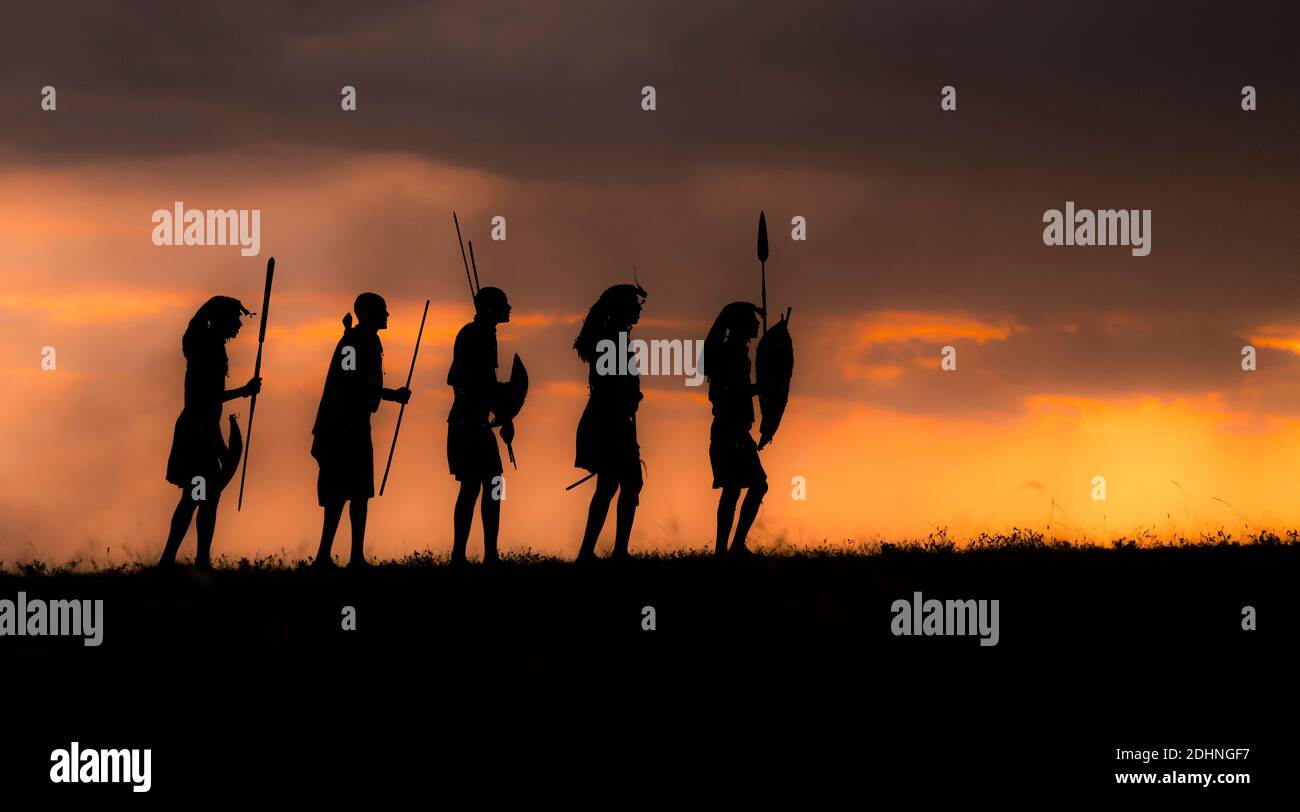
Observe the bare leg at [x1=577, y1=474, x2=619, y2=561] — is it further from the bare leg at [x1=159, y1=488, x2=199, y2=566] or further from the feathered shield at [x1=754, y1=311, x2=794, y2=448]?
the bare leg at [x1=159, y1=488, x2=199, y2=566]

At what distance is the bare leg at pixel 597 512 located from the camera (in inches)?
661

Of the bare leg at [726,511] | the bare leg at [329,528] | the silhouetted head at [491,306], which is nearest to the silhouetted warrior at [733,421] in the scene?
the bare leg at [726,511]

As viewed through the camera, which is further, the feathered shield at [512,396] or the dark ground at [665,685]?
the feathered shield at [512,396]

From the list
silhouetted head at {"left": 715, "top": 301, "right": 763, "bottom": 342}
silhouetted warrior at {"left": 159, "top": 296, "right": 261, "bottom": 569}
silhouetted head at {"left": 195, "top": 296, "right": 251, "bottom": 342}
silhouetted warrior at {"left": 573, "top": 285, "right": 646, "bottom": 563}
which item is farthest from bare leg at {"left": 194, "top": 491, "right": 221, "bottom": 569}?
silhouetted head at {"left": 715, "top": 301, "right": 763, "bottom": 342}

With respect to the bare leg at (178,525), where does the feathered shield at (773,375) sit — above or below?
above

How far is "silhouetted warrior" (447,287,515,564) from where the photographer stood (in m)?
17.0

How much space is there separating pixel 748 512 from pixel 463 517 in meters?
2.86

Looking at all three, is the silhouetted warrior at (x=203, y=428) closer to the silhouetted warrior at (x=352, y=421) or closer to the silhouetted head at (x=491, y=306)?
the silhouetted warrior at (x=352, y=421)

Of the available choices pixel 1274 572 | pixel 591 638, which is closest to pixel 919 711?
pixel 591 638

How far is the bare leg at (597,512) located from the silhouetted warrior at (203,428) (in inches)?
141

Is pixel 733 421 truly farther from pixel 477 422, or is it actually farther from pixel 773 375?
pixel 477 422

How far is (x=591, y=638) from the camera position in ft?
44.1

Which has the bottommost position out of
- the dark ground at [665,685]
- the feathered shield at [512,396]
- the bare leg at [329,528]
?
the dark ground at [665,685]
